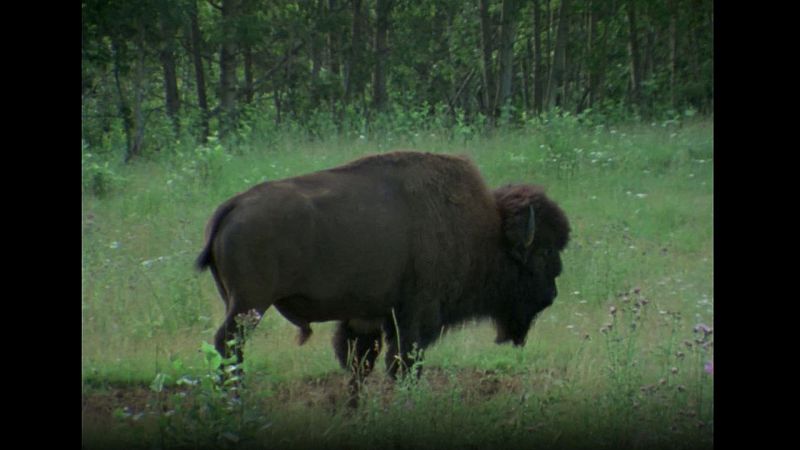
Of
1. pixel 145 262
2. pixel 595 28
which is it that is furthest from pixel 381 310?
pixel 595 28

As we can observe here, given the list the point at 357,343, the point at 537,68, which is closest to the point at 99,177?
the point at 357,343

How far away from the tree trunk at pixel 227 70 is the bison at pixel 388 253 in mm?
2487

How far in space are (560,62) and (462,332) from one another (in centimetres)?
953

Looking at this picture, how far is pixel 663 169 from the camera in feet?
34.0

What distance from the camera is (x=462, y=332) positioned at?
668 centimetres

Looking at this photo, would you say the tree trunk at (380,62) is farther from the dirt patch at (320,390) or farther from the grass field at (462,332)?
the dirt patch at (320,390)

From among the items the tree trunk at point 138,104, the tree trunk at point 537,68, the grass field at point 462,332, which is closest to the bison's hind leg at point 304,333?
the grass field at point 462,332

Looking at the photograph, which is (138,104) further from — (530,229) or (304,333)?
(530,229)

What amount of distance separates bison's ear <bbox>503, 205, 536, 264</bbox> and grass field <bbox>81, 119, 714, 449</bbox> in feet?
1.99

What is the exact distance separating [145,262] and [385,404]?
2.99m

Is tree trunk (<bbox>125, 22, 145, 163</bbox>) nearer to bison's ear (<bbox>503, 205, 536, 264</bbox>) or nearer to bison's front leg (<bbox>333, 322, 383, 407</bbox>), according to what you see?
bison's front leg (<bbox>333, 322, 383, 407</bbox>)

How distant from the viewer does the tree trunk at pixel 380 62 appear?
32.3ft

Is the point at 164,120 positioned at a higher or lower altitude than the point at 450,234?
higher

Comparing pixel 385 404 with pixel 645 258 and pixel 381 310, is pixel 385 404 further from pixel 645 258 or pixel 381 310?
pixel 645 258
